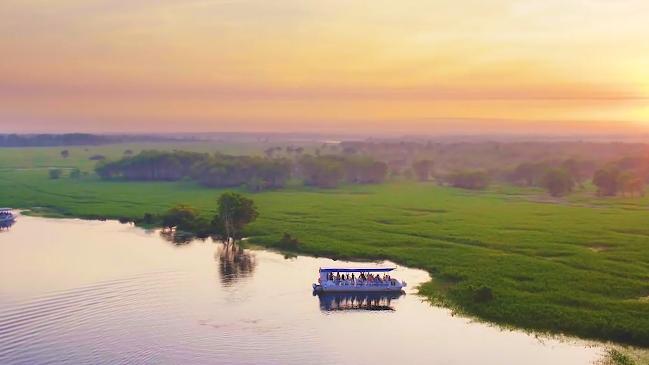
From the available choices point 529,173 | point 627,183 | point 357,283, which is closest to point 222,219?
point 357,283

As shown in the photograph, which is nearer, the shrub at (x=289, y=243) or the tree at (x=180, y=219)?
the shrub at (x=289, y=243)

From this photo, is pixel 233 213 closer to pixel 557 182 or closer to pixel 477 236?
pixel 477 236

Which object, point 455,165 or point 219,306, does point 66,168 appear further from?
point 219,306

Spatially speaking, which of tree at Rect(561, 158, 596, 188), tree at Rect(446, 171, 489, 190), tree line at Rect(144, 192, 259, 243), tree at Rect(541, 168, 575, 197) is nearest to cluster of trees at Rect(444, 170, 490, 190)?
tree at Rect(446, 171, 489, 190)

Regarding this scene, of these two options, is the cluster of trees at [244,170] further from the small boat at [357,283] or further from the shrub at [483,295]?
the shrub at [483,295]

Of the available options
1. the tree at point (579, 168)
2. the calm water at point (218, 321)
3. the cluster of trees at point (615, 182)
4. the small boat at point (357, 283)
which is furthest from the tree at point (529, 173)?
the small boat at point (357, 283)

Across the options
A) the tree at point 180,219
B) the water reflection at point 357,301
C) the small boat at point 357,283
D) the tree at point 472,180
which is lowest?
the water reflection at point 357,301
